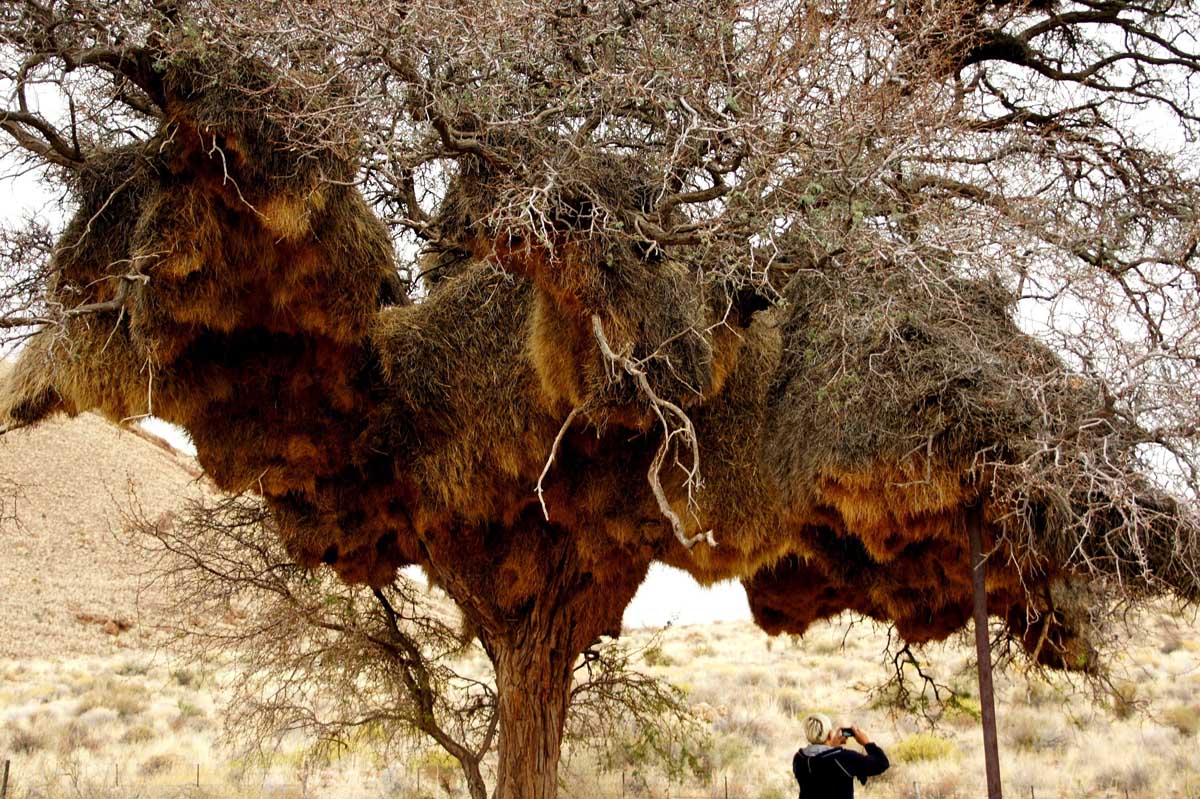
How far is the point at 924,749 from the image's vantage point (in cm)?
1738

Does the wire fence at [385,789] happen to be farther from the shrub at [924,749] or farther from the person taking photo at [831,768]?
the person taking photo at [831,768]

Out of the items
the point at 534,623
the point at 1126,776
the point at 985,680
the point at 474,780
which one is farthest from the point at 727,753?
the point at 985,680

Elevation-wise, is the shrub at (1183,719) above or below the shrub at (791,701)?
below

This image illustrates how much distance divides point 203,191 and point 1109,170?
774 centimetres

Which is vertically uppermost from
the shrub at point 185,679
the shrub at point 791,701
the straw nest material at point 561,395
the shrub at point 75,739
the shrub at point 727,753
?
the straw nest material at point 561,395

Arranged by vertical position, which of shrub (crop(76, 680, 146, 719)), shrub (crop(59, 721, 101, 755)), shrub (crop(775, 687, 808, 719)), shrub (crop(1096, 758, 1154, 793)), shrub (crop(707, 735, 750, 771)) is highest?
shrub (crop(76, 680, 146, 719))

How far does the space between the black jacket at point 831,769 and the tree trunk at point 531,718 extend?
322 cm

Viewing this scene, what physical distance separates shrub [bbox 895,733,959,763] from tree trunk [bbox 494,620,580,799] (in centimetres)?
895

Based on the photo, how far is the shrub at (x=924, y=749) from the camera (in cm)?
1717

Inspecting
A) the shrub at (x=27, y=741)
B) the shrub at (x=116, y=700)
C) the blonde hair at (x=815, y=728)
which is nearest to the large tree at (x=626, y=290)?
the blonde hair at (x=815, y=728)

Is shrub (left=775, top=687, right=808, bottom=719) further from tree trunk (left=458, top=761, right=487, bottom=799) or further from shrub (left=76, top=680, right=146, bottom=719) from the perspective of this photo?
shrub (left=76, top=680, right=146, bottom=719)

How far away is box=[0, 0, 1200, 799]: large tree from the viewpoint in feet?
22.9

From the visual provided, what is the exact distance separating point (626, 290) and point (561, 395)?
1084mm

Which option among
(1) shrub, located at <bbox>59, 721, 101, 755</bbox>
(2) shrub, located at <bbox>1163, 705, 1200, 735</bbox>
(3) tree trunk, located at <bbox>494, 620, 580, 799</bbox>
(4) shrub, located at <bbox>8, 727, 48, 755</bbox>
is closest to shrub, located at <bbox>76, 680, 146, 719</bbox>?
(1) shrub, located at <bbox>59, 721, 101, 755</bbox>
